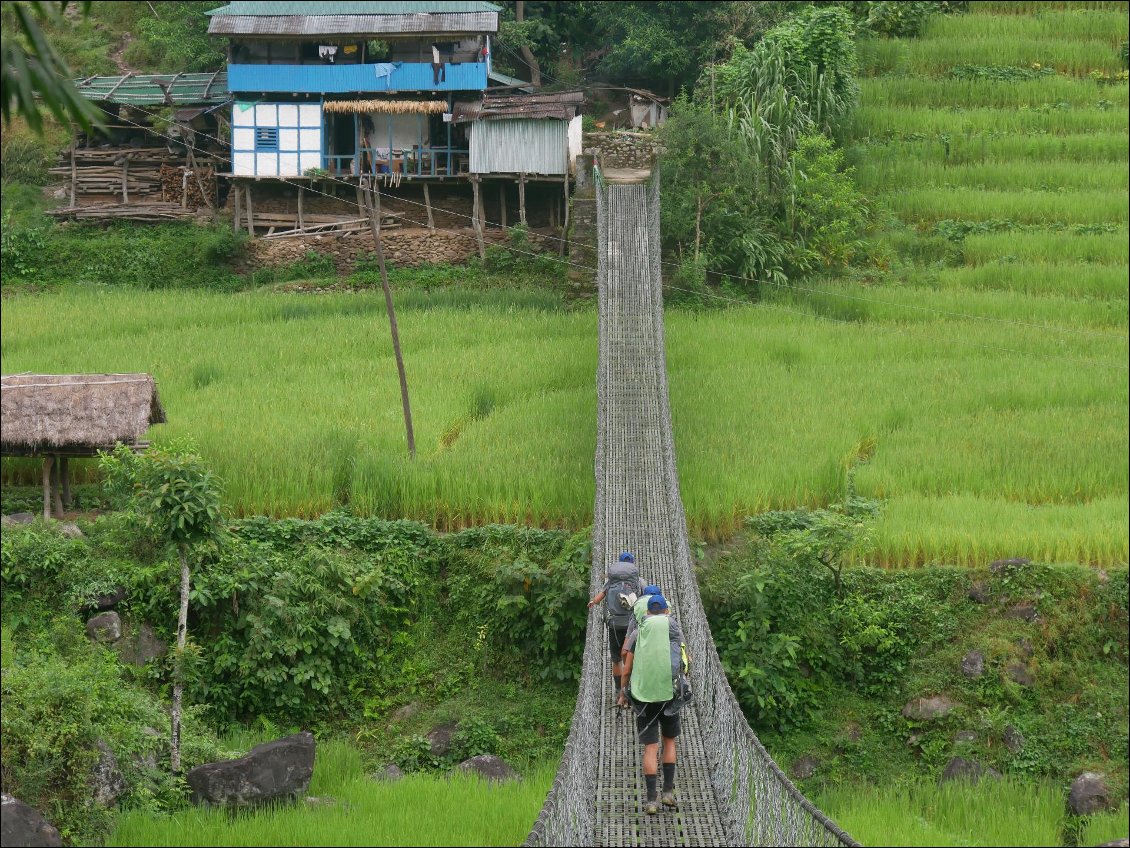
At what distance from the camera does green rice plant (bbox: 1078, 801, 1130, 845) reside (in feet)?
29.9

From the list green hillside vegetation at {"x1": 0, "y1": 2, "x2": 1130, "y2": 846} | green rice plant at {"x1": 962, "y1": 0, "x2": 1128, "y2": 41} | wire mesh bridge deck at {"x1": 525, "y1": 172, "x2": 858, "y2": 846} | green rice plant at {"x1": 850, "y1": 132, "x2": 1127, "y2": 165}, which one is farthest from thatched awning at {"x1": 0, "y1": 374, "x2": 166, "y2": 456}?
green rice plant at {"x1": 962, "y1": 0, "x2": 1128, "y2": 41}

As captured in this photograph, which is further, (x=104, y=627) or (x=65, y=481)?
(x=65, y=481)

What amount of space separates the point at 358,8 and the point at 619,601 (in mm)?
15680

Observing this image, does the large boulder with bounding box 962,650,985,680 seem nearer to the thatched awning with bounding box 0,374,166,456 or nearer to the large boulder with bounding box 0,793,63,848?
the large boulder with bounding box 0,793,63,848

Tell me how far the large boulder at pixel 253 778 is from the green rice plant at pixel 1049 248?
497 inches

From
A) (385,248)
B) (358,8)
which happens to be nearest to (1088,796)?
(385,248)

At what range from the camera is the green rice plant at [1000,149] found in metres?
21.7

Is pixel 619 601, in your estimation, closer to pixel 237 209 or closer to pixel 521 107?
pixel 521 107

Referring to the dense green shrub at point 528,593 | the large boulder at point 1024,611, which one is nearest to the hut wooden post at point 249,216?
the dense green shrub at point 528,593

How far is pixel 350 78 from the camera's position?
2173cm

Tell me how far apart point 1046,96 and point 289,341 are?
12266 mm

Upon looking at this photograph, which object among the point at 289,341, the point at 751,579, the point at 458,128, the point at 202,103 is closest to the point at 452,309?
the point at 289,341

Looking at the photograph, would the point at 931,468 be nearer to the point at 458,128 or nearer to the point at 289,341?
the point at 289,341

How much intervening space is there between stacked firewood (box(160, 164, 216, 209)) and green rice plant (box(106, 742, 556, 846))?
14.4 metres
